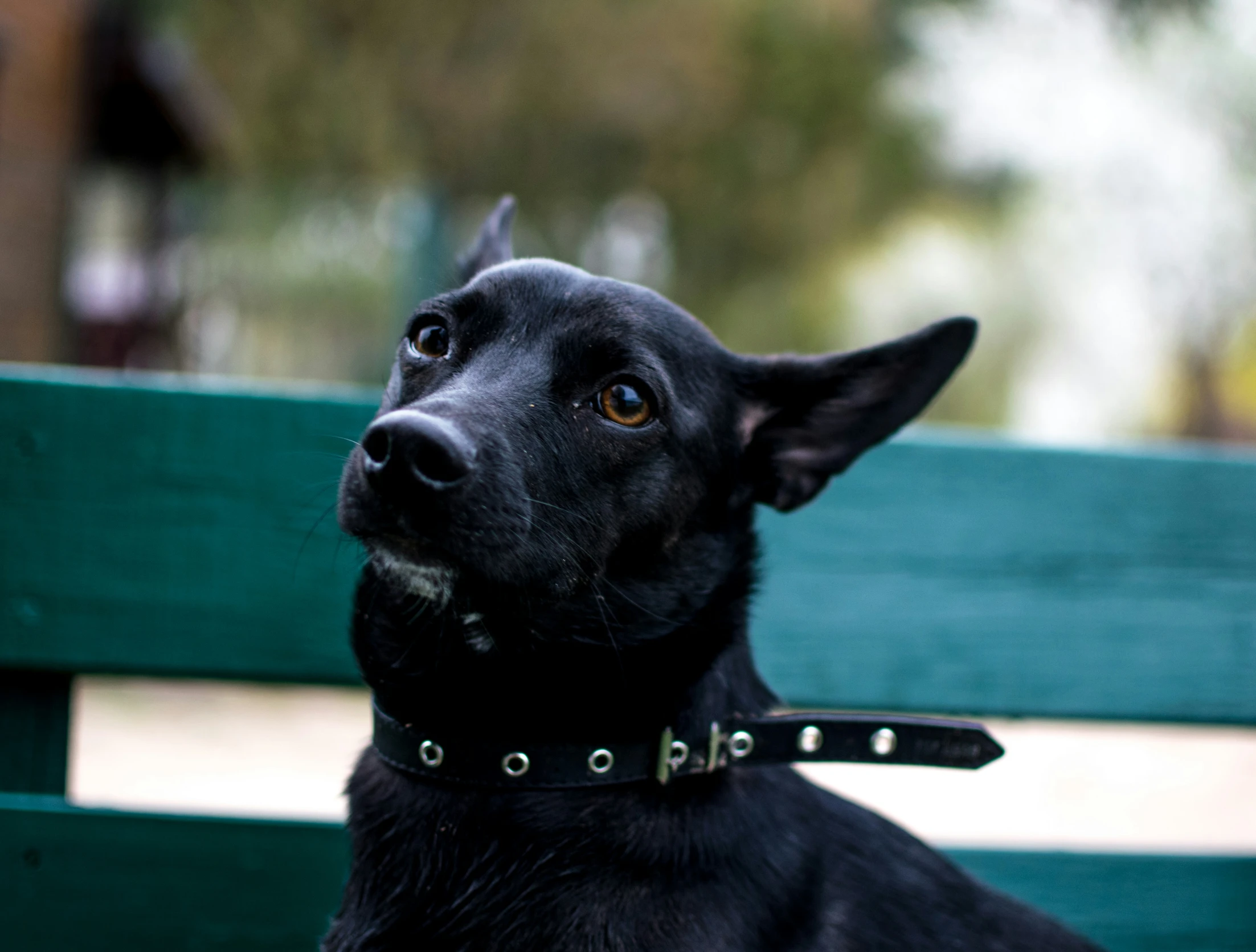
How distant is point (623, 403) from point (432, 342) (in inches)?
14.2

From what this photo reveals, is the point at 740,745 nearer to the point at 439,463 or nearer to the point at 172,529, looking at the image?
the point at 439,463

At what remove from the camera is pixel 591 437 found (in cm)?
176

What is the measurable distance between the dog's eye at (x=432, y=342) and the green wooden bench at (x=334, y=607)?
16.1 inches

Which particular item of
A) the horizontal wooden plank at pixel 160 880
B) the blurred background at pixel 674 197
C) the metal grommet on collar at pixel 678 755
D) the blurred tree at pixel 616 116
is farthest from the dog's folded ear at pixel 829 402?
the blurred tree at pixel 616 116

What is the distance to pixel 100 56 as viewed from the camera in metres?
10.7

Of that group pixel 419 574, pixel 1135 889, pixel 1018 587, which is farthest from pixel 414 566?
pixel 1135 889

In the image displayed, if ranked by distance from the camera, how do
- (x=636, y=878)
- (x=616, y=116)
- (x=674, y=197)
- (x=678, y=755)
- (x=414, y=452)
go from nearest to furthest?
1. (x=414, y=452)
2. (x=636, y=878)
3. (x=678, y=755)
4. (x=616, y=116)
5. (x=674, y=197)

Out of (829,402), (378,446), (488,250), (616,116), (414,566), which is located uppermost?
(616,116)

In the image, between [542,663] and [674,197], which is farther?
[674,197]

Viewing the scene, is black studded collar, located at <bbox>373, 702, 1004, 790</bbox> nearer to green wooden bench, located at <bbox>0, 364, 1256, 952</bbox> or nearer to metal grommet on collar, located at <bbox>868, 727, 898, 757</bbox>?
metal grommet on collar, located at <bbox>868, 727, 898, 757</bbox>

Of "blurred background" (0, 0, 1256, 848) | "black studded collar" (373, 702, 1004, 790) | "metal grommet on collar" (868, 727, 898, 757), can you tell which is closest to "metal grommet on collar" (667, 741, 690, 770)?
"black studded collar" (373, 702, 1004, 790)

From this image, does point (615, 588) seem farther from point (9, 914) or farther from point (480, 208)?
point (480, 208)

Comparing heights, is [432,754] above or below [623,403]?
below

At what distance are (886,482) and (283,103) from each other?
1324 centimetres
